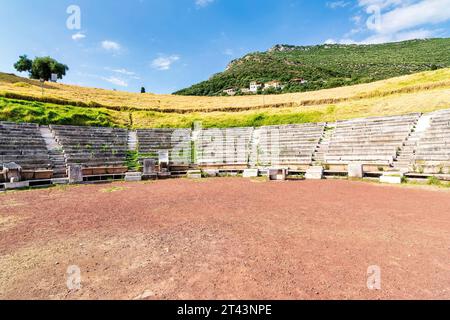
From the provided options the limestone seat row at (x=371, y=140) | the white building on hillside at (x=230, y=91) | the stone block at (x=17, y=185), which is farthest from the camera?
the white building on hillside at (x=230, y=91)

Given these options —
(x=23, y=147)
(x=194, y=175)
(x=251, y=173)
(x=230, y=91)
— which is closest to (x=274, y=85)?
(x=230, y=91)

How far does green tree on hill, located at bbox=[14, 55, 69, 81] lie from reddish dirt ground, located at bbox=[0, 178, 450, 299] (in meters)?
67.0

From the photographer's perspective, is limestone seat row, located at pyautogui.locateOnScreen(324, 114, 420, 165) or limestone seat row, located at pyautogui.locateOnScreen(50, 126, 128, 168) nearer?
limestone seat row, located at pyautogui.locateOnScreen(324, 114, 420, 165)

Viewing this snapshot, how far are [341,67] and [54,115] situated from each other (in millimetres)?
77513

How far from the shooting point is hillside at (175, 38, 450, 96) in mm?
63969

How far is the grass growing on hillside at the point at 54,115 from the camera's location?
865 inches

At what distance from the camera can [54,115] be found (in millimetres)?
23938

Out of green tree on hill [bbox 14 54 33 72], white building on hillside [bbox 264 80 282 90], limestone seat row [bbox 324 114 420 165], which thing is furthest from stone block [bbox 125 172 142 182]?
green tree on hill [bbox 14 54 33 72]

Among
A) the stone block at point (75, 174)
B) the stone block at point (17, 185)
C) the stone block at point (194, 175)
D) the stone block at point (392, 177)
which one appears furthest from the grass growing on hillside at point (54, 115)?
the stone block at point (392, 177)

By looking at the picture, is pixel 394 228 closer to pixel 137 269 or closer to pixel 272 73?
pixel 137 269

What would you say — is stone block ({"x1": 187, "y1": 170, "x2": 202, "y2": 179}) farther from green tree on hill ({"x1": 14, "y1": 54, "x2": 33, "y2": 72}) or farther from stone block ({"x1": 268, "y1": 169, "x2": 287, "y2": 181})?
green tree on hill ({"x1": 14, "y1": 54, "x2": 33, "y2": 72})

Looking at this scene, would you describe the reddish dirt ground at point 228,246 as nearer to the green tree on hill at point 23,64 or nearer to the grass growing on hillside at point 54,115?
the grass growing on hillside at point 54,115

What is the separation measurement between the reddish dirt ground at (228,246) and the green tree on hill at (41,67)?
66982 mm

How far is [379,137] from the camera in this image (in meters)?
19.4
